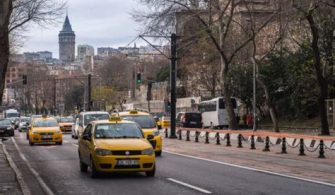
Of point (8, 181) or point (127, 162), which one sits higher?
point (127, 162)

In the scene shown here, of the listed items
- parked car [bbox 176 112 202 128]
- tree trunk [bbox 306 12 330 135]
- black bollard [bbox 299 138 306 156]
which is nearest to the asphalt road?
black bollard [bbox 299 138 306 156]

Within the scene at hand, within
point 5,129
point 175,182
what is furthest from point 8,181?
point 5,129

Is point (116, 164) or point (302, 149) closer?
point (116, 164)

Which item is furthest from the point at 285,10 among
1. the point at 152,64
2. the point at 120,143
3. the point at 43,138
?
the point at 152,64

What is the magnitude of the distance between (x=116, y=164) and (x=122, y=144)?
54 centimetres

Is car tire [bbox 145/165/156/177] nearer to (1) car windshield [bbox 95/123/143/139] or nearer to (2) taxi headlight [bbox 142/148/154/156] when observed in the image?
(2) taxi headlight [bbox 142/148/154/156]

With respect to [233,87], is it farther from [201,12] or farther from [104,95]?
[104,95]

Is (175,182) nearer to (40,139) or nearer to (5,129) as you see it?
(40,139)

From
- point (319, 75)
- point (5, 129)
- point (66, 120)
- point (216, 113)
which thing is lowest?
point (5, 129)

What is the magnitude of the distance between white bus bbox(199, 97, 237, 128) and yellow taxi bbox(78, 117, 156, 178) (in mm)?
50382

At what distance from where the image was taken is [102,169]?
15695 millimetres

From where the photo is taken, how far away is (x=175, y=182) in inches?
603

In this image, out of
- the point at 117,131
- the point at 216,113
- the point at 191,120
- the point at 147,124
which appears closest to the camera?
the point at 117,131

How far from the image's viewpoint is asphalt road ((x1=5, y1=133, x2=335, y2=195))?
1362 cm
